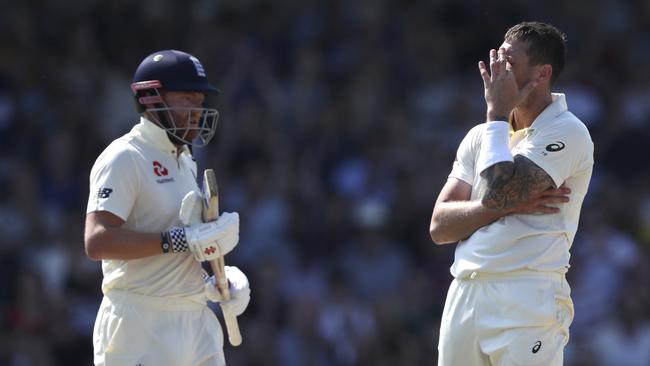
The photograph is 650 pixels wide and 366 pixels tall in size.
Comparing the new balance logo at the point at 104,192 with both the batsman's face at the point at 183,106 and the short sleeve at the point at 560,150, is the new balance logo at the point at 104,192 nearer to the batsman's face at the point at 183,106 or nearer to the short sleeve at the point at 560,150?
the batsman's face at the point at 183,106

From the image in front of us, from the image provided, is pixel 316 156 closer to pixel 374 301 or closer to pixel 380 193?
pixel 380 193

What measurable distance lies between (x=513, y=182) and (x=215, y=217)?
1372 millimetres

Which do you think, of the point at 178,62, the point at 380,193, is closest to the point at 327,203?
the point at 380,193

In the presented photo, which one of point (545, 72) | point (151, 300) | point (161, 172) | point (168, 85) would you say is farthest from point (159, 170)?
point (545, 72)

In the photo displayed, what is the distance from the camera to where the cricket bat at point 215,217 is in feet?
18.1

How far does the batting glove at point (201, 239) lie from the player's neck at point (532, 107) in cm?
138

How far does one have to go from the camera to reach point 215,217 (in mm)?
5578

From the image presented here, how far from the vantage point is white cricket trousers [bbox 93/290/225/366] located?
5.52 metres

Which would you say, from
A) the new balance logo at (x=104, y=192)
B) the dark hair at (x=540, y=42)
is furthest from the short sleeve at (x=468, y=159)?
the new balance logo at (x=104, y=192)

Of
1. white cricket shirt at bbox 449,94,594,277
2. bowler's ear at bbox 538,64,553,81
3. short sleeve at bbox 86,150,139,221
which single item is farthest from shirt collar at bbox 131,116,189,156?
bowler's ear at bbox 538,64,553,81

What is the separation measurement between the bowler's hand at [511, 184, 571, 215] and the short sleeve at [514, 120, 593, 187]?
47 mm

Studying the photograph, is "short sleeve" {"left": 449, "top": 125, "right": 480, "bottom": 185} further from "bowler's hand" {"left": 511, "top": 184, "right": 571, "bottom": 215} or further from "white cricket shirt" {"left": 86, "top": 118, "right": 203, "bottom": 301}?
"white cricket shirt" {"left": 86, "top": 118, "right": 203, "bottom": 301}

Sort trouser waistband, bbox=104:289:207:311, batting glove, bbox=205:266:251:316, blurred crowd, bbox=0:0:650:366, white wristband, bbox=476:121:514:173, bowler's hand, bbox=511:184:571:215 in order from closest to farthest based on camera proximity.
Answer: white wristband, bbox=476:121:514:173, bowler's hand, bbox=511:184:571:215, trouser waistband, bbox=104:289:207:311, batting glove, bbox=205:266:251:316, blurred crowd, bbox=0:0:650:366

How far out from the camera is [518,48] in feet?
17.4
